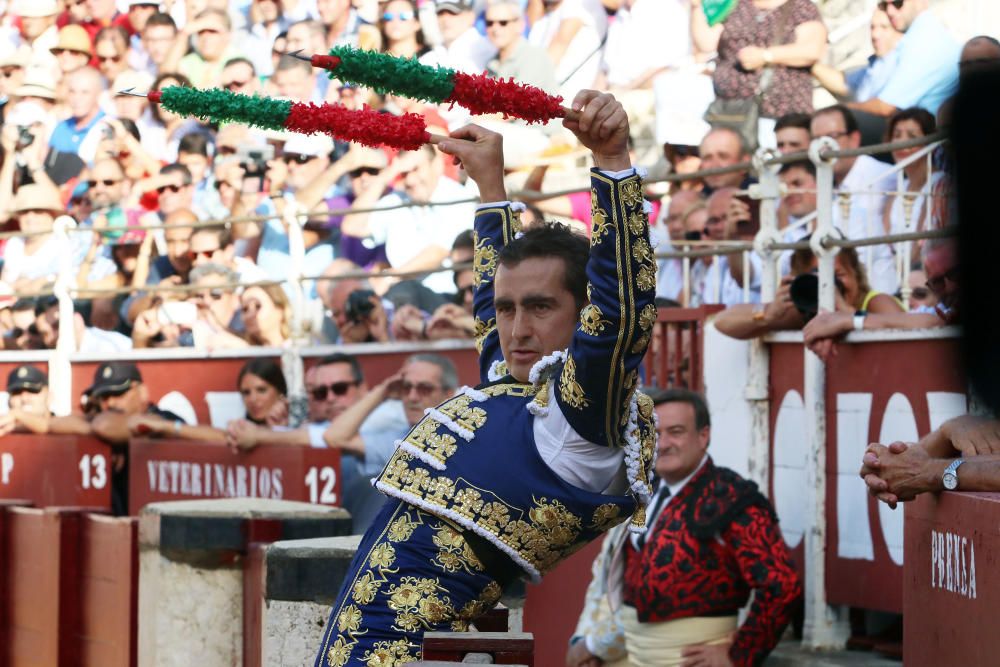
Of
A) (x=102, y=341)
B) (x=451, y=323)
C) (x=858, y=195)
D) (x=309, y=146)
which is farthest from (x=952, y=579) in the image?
(x=102, y=341)

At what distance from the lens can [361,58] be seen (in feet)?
8.26

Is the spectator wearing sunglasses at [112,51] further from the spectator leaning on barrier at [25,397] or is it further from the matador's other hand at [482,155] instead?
the matador's other hand at [482,155]

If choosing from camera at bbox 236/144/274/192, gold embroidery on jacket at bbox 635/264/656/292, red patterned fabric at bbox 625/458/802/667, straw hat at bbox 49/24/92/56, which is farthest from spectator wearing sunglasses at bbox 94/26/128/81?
gold embroidery on jacket at bbox 635/264/656/292

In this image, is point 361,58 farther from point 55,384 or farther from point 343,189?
point 55,384

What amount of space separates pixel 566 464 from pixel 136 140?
8827 millimetres

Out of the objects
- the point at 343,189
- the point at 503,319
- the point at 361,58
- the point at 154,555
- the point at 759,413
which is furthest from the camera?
the point at 343,189

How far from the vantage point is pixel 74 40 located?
12.3 metres

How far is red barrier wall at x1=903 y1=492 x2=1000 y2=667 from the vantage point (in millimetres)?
2623

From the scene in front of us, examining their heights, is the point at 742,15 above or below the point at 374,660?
above

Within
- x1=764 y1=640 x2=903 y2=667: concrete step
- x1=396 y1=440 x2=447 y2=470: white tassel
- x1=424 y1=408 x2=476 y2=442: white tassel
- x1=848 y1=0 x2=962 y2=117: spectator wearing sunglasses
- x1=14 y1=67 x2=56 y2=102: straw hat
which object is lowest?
x1=764 y1=640 x2=903 y2=667: concrete step

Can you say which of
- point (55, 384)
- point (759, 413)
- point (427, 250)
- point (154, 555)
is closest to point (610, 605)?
point (759, 413)

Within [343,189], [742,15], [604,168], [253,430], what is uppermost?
[742,15]

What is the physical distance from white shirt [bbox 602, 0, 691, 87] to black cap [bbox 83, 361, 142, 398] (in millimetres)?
3289

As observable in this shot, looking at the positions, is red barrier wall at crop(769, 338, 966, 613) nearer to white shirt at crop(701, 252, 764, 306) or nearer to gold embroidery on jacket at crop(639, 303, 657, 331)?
white shirt at crop(701, 252, 764, 306)
